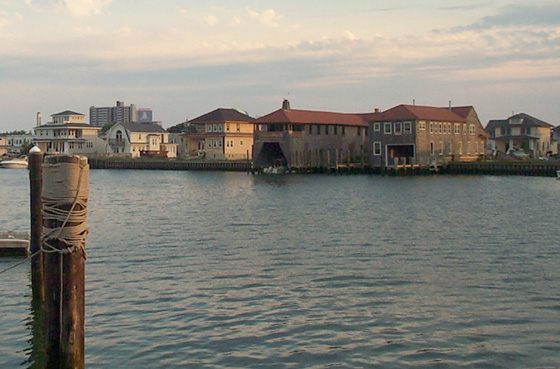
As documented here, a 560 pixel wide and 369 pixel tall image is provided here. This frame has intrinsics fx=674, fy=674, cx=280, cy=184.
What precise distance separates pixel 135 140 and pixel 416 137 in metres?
58.5

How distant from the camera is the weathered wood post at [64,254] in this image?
8969mm

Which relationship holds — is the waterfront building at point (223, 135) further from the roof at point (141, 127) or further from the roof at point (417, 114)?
the roof at point (417, 114)

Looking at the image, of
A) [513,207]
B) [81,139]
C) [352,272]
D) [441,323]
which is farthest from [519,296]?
[81,139]

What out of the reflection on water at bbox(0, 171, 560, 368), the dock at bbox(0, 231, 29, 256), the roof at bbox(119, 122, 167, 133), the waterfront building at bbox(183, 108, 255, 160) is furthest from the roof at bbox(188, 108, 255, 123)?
the dock at bbox(0, 231, 29, 256)

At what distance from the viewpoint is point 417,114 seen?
82.5 meters

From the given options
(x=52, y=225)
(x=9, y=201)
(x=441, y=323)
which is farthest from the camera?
(x=9, y=201)

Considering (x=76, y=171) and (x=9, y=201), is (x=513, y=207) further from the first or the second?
(x=76, y=171)

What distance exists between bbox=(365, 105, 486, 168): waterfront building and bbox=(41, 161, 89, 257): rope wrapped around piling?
237 ft

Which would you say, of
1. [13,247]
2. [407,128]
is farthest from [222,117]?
[13,247]

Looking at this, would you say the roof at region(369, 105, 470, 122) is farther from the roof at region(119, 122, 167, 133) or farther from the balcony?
the balcony

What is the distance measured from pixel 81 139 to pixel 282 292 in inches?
4247

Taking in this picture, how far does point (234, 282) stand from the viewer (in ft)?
61.6

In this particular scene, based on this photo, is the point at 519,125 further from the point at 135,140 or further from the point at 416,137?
the point at 135,140

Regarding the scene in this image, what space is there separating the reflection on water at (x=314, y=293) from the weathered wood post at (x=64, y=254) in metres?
3.08
